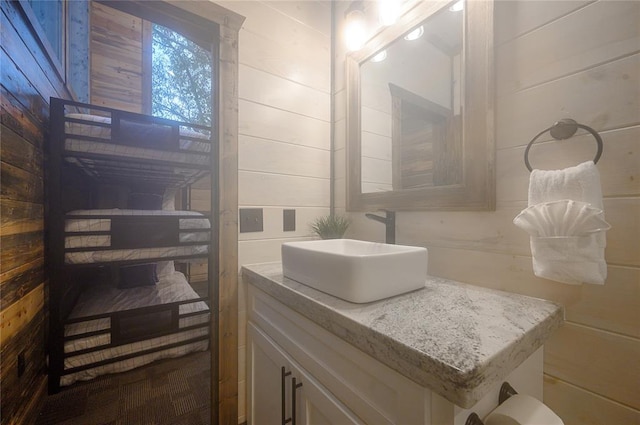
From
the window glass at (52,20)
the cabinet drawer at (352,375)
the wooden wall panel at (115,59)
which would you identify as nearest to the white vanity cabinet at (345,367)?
the cabinet drawer at (352,375)

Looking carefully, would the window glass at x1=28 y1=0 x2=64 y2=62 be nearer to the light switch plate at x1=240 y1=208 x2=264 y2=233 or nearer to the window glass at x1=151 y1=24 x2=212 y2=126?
the window glass at x1=151 y1=24 x2=212 y2=126

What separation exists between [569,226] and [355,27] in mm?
1165

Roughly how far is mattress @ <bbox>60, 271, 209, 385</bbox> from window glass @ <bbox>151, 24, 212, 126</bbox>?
Answer: 1.86 m

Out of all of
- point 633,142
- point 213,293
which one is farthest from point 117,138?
point 633,142

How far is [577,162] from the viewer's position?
2.07 ft

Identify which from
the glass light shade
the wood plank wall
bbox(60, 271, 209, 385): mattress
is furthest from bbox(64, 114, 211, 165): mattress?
the glass light shade

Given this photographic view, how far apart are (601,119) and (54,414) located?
103 inches

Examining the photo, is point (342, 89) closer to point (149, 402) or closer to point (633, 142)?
point (633, 142)

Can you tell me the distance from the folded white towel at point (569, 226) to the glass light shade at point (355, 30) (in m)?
1.01

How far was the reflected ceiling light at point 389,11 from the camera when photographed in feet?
3.37

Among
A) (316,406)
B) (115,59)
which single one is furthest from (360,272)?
(115,59)

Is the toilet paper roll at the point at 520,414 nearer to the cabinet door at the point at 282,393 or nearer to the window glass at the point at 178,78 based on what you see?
the cabinet door at the point at 282,393

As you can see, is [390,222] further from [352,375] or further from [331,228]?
[352,375]

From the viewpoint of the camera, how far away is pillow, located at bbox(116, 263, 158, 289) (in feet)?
7.72
